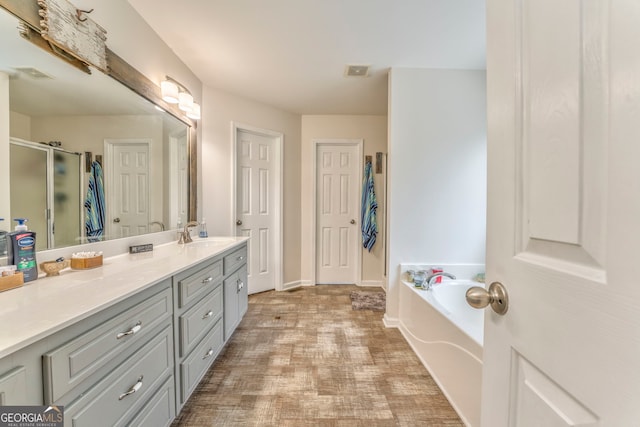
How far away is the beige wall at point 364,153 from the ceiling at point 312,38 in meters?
0.82

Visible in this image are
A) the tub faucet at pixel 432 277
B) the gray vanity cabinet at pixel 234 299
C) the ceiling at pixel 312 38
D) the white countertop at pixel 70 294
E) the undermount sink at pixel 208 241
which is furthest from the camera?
the tub faucet at pixel 432 277

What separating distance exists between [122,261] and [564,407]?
Result: 178 centimetres

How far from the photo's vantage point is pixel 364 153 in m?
3.56

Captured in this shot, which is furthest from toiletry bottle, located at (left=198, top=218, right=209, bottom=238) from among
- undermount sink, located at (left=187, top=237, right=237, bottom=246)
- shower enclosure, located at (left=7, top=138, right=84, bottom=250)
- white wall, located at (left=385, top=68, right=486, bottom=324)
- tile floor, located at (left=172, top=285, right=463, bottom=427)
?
white wall, located at (left=385, top=68, right=486, bottom=324)

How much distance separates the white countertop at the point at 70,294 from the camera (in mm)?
644

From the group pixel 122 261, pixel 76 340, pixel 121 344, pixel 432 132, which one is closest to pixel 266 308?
pixel 122 261

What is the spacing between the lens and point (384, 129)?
3.57m

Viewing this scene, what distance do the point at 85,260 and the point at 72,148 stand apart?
0.55 meters

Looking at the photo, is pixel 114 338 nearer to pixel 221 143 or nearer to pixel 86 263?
pixel 86 263

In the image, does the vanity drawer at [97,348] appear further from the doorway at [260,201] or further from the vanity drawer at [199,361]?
the doorway at [260,201]

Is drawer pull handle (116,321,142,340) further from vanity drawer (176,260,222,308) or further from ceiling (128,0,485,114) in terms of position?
ceiling (128,0,485,114)

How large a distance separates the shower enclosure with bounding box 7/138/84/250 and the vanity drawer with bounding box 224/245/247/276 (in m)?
0.80

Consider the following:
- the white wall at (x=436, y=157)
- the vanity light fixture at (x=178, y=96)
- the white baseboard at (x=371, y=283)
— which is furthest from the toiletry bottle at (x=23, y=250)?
the white baseboard at (x=371, y=283)

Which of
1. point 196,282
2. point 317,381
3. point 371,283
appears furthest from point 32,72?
point 371,283
